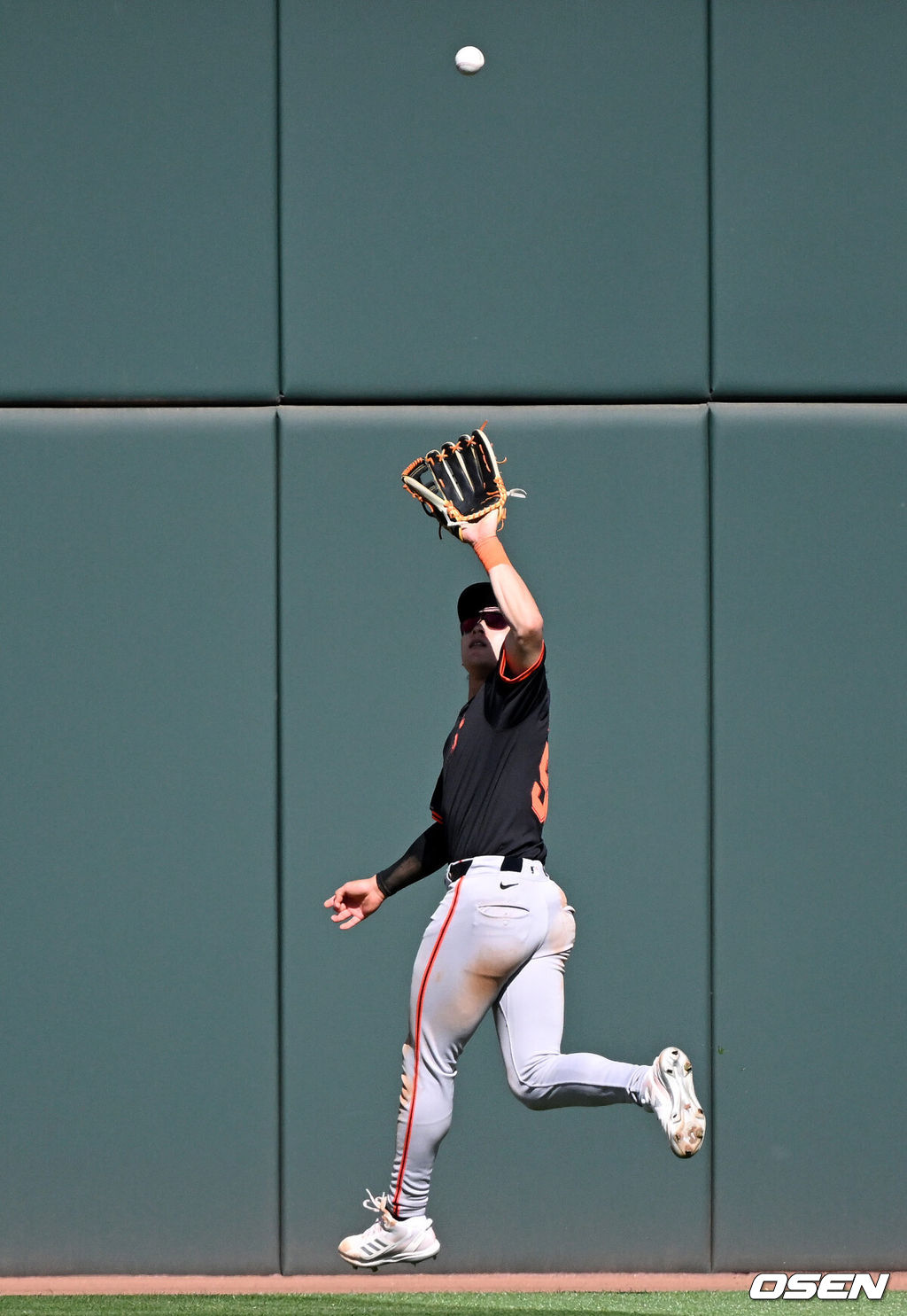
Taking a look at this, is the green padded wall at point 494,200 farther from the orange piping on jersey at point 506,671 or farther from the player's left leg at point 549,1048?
the player's left leg at point 549,1048

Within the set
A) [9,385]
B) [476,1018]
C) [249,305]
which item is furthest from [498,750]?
[9,385]

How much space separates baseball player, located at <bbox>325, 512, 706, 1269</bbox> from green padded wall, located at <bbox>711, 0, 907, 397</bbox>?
1.68 meters

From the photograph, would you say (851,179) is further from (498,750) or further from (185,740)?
(185,740)

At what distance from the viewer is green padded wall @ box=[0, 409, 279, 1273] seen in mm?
4965

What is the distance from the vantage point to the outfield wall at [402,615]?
4973 millimetres

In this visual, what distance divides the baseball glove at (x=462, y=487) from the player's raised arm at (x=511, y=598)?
0.04m

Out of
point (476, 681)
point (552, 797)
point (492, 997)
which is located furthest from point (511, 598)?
point (552, 797)

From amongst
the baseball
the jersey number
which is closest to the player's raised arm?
the jersey number

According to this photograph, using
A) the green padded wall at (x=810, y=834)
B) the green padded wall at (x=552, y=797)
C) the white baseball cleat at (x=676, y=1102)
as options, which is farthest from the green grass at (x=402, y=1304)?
the white baseball cleat at (x=676, y=1102)

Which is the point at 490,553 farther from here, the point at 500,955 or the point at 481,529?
the point at 500,955

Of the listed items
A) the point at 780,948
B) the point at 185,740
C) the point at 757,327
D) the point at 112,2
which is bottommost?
the point at 780,948

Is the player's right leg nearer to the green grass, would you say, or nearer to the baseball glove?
the green grass

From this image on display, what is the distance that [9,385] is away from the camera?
5023mm

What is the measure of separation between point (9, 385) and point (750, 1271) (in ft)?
13.1
